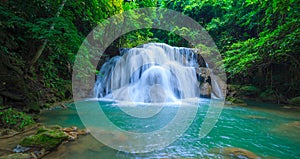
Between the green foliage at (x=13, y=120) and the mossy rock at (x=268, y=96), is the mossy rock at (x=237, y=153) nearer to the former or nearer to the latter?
the green foliage at (x=13, y=120)

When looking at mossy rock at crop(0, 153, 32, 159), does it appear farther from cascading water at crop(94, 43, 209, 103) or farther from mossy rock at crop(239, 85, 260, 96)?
mossy rock at crop(239, 85, 260, 96)

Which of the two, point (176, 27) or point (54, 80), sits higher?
point (176, 27)

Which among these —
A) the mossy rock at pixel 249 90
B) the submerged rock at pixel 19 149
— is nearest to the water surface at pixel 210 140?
the submerged rock at pixel 19 149

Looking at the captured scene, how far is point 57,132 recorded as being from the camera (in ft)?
10.3

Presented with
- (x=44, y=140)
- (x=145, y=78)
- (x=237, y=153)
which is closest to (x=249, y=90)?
(x=145, y=78)

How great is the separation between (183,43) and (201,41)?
225 centimetres

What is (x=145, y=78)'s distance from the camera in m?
9.91

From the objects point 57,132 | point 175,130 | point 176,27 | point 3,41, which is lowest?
point 175,130

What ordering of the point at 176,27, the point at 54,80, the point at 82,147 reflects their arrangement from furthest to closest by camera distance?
the point at 176,27 → the point at 54,80 → the point at 82,147

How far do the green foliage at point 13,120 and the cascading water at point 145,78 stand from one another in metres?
5.06

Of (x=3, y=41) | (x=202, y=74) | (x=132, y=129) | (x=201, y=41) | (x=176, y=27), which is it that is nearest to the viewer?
(x=132, y=129)

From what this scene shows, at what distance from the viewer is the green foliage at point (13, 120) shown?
355 cm

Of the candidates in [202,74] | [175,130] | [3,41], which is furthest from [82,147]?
[202,74]

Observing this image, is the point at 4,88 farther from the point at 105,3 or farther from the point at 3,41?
the point at 105,3
